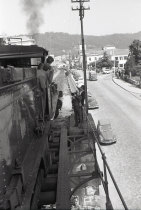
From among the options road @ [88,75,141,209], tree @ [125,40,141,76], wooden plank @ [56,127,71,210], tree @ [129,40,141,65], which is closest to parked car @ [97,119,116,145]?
road @ [88,75,141,209]

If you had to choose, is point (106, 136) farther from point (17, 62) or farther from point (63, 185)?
point (63, 185)

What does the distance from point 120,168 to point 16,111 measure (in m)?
12.8

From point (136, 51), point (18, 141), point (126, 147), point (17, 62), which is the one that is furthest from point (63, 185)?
point (136, 51)

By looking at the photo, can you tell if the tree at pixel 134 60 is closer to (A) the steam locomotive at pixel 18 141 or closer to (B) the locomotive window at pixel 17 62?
(B) the locomotive window at pixel 17 62

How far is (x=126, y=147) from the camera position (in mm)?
21719

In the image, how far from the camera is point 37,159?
6.97 m

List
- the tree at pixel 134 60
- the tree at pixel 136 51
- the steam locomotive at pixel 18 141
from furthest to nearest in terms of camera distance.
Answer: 1. the tree at pixel 136 51
2. the tree at pixel 134 60
3. the steam locomotive at pixel 18 141

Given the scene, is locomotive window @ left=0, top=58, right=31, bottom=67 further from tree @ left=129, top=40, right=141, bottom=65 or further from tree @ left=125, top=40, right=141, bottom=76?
tree @ left=129, top=40, right=141, bottom=65

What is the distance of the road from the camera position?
49.0 feet

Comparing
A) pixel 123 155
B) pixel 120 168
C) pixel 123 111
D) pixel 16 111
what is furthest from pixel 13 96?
pixel 123 111

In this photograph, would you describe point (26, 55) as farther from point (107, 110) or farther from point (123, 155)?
point (107, 110)

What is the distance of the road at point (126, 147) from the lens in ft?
49.0

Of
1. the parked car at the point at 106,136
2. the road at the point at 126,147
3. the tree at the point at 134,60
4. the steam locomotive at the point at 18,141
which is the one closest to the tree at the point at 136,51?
the tree at the point at 134,60

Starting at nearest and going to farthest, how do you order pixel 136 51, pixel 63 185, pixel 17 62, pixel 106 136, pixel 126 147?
pixel 63 185, pixel 17 62, pixel 126 147, pixel 106 136, pixel 136 51
